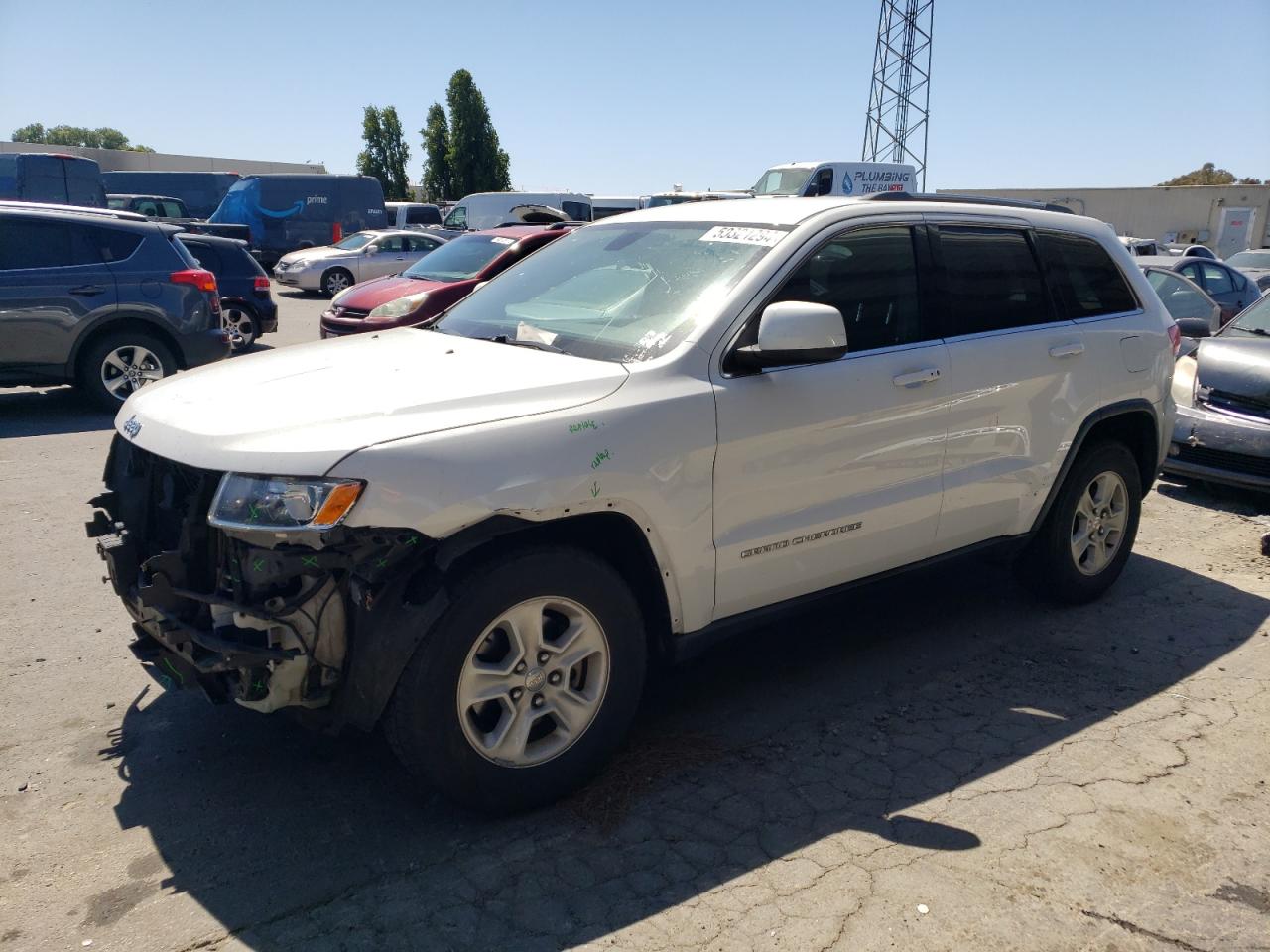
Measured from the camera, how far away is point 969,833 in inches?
128

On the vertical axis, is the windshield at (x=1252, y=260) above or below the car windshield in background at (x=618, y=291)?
below

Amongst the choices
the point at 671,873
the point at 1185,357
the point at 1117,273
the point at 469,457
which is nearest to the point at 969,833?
the point at 671,873

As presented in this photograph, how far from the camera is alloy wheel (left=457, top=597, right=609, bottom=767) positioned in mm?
3117

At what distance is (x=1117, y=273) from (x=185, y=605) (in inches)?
180

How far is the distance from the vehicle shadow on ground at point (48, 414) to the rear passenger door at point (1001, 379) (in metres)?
7.55

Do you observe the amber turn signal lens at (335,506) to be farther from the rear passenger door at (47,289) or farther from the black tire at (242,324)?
the black tire at (242,324)

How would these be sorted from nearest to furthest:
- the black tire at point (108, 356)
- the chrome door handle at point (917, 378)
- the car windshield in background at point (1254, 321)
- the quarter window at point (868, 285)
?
the quarter window at point (868, 285) → the chrome door handle at point (917, 378) → the car windshield in background at point (1254, 321) → the black tire at point (108, 356)

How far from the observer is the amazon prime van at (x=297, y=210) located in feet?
84.5

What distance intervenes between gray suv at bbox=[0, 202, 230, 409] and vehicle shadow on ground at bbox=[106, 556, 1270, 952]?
6.31m

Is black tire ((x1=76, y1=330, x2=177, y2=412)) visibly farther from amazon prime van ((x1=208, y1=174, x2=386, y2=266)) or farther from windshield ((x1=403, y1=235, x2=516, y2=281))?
amazon prime van ((x1=208, y1=174, x2=386, y2=266))

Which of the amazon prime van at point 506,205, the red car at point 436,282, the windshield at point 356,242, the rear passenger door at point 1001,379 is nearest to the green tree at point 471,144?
the amazon prime van at point 506,205

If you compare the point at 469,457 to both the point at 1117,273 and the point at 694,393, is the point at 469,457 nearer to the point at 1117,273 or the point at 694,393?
the point at 694,393

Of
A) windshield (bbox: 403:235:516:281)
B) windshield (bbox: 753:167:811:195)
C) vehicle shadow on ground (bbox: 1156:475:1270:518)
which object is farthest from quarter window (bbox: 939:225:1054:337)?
windshield (bbox: 753:167:811:195)

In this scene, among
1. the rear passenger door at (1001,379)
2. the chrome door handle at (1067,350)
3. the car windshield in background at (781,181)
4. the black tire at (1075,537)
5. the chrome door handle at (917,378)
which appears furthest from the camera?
the car windshield in background at (781,181)
